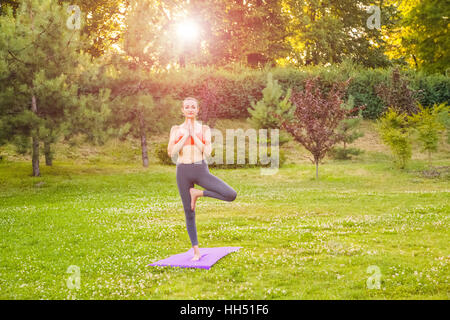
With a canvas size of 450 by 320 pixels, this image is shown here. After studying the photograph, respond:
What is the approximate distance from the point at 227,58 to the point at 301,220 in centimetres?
3458

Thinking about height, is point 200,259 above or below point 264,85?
below

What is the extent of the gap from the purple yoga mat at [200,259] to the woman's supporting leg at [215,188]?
130cm

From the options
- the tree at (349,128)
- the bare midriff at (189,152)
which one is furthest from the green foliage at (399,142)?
the bare midriff at (189,152)

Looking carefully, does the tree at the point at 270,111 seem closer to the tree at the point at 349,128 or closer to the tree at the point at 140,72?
the tree at the point at 349,128

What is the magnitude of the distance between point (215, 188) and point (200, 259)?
1572 millimetres

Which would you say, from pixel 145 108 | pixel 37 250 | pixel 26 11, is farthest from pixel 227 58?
pixel 37 250

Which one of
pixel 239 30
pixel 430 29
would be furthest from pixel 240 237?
pixel 239 30

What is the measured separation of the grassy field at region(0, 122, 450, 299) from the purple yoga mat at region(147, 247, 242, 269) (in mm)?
175

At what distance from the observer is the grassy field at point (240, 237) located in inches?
297

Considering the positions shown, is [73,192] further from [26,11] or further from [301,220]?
[301,220]

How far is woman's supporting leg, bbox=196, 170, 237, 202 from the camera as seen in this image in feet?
26.9

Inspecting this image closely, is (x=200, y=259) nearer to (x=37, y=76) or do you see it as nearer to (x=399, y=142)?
(x=37, y=76)

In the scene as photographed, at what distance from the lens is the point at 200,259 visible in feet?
29.6

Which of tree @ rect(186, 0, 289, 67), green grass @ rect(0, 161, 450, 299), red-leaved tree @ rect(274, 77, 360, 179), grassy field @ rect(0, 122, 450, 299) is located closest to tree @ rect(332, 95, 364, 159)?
grassy field @ rect(0, 122, 450, 299)
